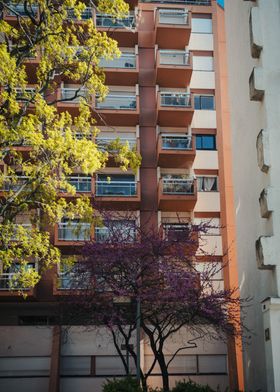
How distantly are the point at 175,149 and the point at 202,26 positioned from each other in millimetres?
8856

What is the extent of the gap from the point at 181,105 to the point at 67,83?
6.58m

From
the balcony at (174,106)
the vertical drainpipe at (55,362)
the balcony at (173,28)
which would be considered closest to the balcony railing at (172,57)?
the balcony at (173,28)

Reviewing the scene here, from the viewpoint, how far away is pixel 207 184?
35625 mm

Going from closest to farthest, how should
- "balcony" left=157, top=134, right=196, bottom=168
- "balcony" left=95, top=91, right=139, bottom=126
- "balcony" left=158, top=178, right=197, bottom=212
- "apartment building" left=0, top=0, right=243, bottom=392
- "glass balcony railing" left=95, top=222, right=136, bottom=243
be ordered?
"glass balcony railing" left=95, top=222, right=136, bottom=243 → "apartment building" left=0, top=0, right=243, bottom=392 → "balcony" left=158, top=178, right=197, bottom=212 → "balcony" left=157, top=134, right=196, bottom=168 → "balcony" left=95, top=91, right=139, bottom=126

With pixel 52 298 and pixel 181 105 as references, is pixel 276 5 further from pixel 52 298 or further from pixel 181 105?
pixel 52 298

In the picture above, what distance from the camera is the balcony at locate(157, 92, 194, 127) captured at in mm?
34969

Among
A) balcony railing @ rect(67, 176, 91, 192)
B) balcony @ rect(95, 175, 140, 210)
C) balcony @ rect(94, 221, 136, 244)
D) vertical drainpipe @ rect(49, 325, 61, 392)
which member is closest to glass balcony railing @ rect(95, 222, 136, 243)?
balcony @ rect(94, 221, 136, 244)

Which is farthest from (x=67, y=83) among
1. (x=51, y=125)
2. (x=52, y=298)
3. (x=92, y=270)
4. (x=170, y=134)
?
(x=51, y=125)

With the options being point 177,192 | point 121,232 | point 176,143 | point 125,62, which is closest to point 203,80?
point 125,62

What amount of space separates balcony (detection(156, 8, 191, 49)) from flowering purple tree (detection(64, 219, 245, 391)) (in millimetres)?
14449

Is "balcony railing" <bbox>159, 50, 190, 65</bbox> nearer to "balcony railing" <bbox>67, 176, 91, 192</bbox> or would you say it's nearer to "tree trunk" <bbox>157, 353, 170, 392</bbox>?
"balcony railing" <bbox>67, 176, 91, 192</bbox>

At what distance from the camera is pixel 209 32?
125 feet

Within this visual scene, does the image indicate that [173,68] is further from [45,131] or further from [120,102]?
[45,131]

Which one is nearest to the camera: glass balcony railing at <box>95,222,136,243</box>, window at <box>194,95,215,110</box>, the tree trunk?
the tree trunk
